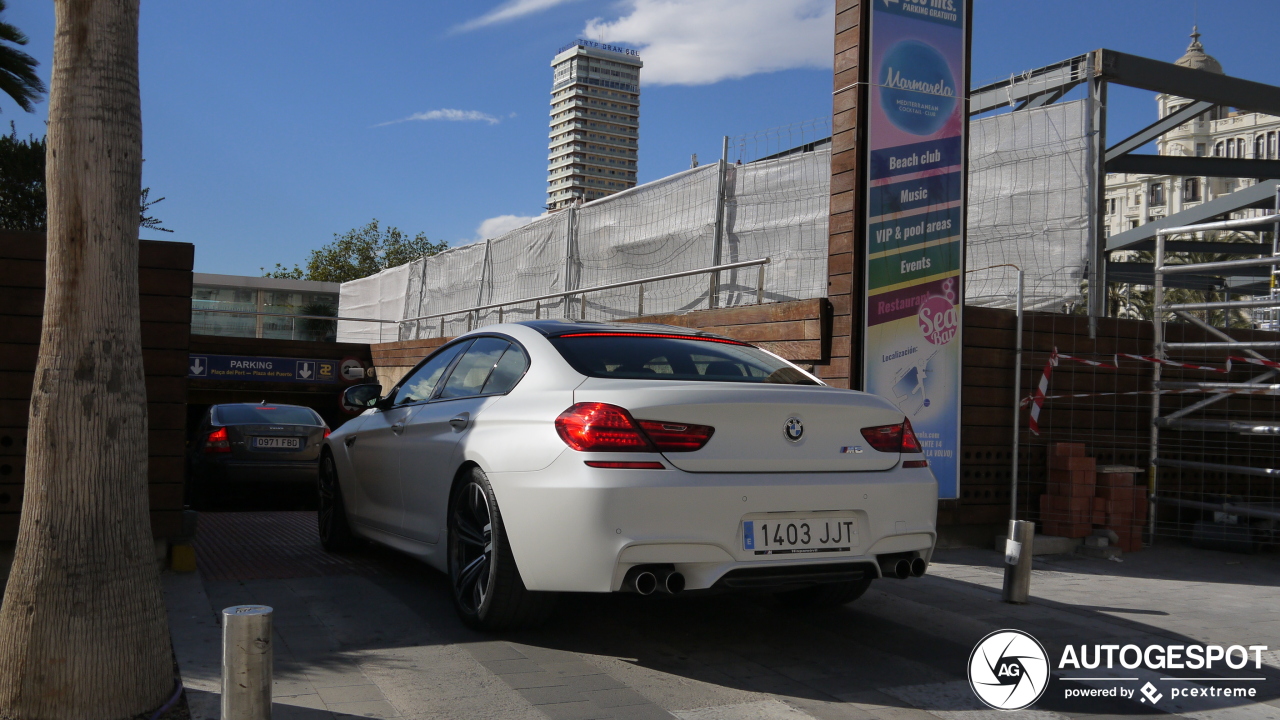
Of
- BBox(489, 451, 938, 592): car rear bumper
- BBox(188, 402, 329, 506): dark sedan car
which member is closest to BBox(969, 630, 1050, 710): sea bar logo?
BBox(489, 451, 938, 592): car rear bumper

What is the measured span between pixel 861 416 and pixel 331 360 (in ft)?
69.5

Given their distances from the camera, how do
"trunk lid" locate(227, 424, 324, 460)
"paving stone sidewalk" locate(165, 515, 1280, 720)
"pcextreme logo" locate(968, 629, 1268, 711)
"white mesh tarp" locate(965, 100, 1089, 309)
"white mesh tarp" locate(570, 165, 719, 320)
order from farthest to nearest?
"white mesh tarp" locate(570, 165, 719, 320), "trunk lid" locate(227, 424, 324, 460), "white mesh tarp" locate(965, 100, 1089, 309), "pcextreme logo" locate(968, 629, 1268, 711), "paving stone sidewalk" locate(165, 515, 1280, 720)

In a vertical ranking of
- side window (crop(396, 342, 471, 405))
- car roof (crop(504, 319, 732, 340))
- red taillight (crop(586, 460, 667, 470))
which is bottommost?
red taillight (crop(586, 460, 667, 470))

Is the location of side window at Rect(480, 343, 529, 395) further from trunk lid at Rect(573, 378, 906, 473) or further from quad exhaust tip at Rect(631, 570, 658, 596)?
quad exhaust tip at Rect(631, 570, 658, 596)

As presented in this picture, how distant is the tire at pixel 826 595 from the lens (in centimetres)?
525

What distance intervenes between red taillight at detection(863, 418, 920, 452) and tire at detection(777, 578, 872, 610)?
35.6 inches

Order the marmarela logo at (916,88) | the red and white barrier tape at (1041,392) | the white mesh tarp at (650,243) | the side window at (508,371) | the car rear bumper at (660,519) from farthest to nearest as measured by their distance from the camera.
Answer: the white mesh tarp at (650,243), the red and white barrier tape at (1041,392), the marmarela logo at (916,88), the side window at (508,371), the car rear bumper at (660,519)

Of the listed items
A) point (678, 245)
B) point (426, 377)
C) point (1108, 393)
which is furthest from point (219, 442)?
point (1108, 393)

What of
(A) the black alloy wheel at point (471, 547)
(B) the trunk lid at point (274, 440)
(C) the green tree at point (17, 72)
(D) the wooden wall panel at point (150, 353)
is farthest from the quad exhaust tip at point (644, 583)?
(C) the green tree at point (17, 72)

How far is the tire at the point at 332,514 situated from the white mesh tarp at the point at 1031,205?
19.6 ft

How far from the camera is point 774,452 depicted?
167 inches

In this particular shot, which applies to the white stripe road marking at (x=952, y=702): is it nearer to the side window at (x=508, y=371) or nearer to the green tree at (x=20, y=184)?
the side window at (x=508, y=371)

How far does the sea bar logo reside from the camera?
13.4 feet

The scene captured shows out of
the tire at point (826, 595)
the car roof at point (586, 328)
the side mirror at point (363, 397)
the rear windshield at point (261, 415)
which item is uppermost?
the car roof at point (586, 328)
